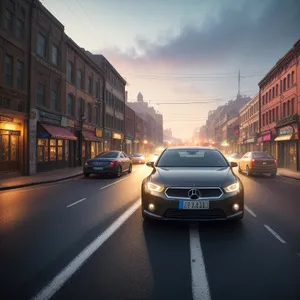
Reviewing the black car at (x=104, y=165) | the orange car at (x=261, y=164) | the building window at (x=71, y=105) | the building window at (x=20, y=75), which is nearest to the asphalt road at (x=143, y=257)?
the black car at (x=104, y=165)

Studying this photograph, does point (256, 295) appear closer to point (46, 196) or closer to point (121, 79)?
point (46, 196)

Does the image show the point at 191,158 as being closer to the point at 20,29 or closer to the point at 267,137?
the point at 20,29

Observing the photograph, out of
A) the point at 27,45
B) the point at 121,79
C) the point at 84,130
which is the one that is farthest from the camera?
the point at 121,79

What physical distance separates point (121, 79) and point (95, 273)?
43007 millimetres

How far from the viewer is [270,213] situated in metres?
6.52

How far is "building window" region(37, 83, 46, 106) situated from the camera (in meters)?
19.4

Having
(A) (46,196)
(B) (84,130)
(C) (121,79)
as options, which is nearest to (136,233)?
(A) (46,196)

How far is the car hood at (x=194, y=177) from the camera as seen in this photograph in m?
4.85

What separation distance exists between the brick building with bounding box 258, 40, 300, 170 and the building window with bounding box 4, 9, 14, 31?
23.5 meters

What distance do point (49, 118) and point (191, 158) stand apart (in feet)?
53.6

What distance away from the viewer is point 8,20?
15.9 m

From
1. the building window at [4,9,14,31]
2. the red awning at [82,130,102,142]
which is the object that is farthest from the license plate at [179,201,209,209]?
the red awning at [82,130,102,142]

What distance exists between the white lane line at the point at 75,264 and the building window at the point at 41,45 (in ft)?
58.7

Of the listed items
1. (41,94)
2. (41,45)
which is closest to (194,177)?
(41,94)
